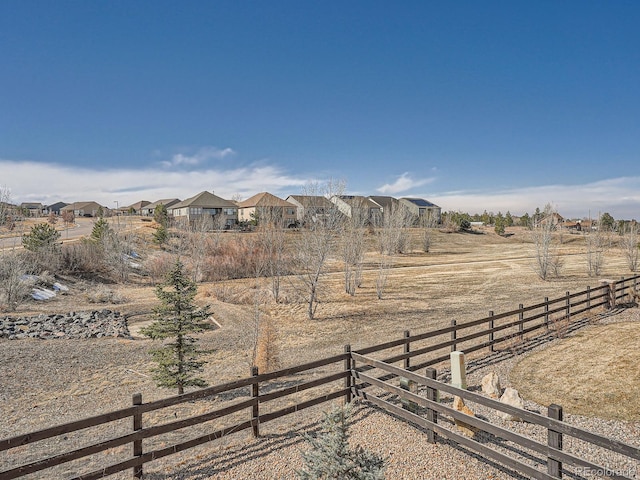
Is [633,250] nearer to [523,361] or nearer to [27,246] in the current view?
[523,361]

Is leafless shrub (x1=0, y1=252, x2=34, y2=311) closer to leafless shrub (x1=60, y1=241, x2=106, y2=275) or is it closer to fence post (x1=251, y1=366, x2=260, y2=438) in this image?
leafless shrub (x1=60, y1=241, x2=106, y2=275)

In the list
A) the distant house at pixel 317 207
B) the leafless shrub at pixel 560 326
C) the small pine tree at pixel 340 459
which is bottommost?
the leafless shrub at pixel 560 326

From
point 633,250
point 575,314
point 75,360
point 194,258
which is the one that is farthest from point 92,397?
point 633,250

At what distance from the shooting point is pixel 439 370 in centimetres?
1099

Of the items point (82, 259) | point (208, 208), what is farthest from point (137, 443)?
point (208, 208)

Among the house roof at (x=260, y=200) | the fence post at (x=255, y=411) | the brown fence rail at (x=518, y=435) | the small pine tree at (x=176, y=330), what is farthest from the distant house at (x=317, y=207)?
the house roof at (x=260, y=200)

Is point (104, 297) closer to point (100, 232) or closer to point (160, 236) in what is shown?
point (100, 232)

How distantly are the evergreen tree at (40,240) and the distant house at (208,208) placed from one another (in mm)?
38177

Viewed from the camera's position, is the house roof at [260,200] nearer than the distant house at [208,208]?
No

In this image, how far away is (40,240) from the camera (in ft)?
105

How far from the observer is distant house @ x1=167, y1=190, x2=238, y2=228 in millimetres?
→ 73000

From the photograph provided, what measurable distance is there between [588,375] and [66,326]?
22.6 m

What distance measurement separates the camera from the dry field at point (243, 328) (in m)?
12.0

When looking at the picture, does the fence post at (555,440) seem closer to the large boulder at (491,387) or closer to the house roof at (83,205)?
the large boulder at (491,387)
